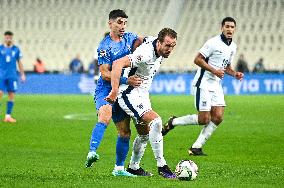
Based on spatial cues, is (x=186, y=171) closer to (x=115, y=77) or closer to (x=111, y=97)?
(x=111, y=97)

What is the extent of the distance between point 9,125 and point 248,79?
64.2 ft

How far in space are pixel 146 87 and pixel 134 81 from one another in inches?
10.8

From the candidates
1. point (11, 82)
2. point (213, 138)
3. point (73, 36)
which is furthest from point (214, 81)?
point (73, 36)

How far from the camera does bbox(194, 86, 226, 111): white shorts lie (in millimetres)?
14336

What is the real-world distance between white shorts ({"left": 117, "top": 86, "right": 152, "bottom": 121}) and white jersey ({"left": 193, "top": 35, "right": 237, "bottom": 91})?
4.11 m

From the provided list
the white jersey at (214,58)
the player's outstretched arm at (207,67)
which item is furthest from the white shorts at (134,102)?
the white jersey at (214,58)

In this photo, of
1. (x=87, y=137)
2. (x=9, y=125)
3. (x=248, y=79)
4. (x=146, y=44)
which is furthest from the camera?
(x=248, y=79)

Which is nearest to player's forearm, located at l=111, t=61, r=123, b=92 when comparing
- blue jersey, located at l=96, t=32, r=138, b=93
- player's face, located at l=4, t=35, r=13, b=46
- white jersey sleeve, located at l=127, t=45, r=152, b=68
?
white jersey sleeve, located at l=127, t=45, r=152, b=68

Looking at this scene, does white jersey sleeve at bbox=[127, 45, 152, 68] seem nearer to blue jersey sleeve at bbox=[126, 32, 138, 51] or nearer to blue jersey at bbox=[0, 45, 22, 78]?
blue jersey sleeve at bbox=[126, 32, 138, 51]

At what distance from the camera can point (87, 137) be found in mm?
17094

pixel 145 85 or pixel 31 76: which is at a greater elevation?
pixel 145 85

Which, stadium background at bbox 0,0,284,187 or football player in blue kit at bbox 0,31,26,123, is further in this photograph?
football player in blue kit at bbox 0,31,26,123

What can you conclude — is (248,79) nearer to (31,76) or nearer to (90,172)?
(31,76)

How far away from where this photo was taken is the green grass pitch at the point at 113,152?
32.2 ft
